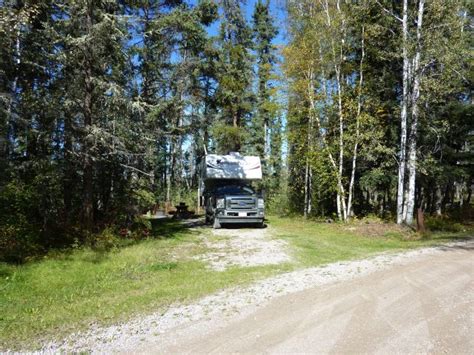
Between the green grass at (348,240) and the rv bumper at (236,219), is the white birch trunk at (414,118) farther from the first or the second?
the rv bumper at (236,219)

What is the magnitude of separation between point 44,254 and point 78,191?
8.64 ft

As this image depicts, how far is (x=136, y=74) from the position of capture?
473 inches

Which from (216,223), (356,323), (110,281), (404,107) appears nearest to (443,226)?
(404,107)

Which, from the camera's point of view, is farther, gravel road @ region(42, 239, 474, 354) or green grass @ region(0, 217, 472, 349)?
green grass @ region(0, 217, 472, 349)

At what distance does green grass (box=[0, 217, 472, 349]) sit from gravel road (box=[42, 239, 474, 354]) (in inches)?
18.5

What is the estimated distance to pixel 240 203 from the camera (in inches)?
550

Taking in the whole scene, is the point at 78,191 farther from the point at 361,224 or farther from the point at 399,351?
the point at 361,224

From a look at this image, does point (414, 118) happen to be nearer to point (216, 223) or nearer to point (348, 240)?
point (348, 240)

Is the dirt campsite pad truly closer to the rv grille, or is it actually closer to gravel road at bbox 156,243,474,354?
the rv grille

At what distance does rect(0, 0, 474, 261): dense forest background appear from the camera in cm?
882

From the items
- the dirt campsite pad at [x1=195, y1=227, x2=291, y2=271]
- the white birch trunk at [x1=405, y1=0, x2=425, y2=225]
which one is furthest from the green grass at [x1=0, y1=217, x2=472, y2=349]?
the white birch trunk at [x1=405, y1=0, x2=425, y2=225]

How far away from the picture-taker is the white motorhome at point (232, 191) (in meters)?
13.9

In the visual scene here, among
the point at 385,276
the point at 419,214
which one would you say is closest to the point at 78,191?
the point at 385,276

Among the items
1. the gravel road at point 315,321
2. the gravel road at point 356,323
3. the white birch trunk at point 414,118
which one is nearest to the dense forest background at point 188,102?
the white birch trunk at point 414,118
